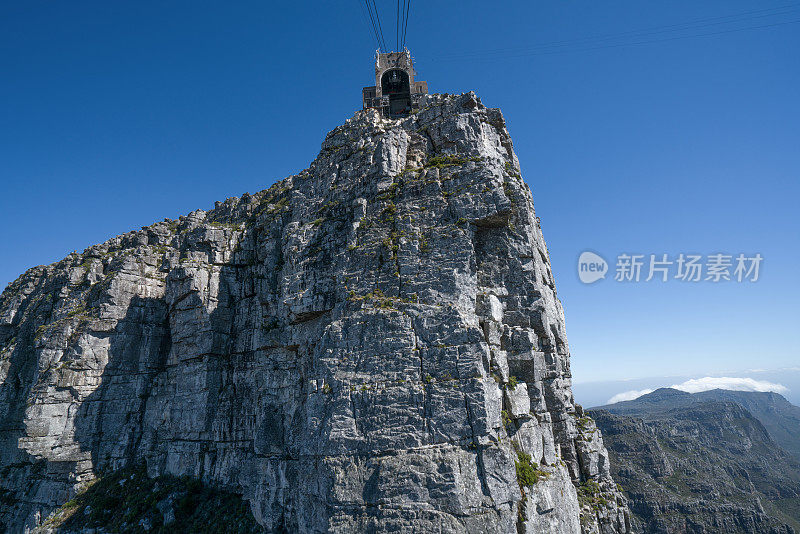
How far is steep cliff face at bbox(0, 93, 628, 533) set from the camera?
74.0 ft

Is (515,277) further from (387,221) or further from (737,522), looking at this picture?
(737,522)

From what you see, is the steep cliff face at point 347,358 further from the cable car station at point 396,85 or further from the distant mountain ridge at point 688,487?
the distant mountain ridge at point 688,487

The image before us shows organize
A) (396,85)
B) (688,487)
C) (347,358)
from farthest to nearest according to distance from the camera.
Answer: (688,487) < (396,85) < (347,358)

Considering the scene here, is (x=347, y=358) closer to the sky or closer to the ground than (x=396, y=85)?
closer to the ground

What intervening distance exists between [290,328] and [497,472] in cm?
2016

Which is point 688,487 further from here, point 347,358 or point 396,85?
point 347,358

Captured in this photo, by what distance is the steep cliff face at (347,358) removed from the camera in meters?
22.6

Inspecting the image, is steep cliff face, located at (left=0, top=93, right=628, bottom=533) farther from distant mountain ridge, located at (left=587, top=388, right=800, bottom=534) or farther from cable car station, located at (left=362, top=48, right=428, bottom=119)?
distant mountain ridge, located at (left=587, top=388, right=800, bottom=534)

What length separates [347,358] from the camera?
82.6ft

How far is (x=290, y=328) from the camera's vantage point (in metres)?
34.1

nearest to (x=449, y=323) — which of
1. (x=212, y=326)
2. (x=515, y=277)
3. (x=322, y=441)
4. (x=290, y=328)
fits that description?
(x=515, y=277)

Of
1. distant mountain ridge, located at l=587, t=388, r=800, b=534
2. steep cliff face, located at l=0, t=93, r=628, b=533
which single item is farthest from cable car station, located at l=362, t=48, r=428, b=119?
distant mountain ridge, located at l=587, t=388, r=800, b=534

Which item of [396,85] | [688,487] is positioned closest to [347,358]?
[396,85]

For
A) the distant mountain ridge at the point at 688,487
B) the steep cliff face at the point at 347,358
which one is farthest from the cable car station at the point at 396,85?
the distant mountain ridge at the point at 688,487
